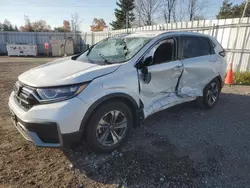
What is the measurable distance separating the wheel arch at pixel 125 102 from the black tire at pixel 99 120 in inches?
2.1

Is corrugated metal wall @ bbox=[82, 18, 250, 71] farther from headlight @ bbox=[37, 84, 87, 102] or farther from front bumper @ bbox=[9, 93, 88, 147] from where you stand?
front bumper @ bbox=[9, 93, 88, 147]

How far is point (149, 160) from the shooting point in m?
2.87

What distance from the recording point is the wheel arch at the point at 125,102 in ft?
8.61

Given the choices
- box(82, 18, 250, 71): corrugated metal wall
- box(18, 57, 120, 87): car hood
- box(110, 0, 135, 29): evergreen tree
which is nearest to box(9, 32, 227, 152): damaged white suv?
box(18, 57, 120, 87): car hood

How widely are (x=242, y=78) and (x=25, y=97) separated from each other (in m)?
7.59

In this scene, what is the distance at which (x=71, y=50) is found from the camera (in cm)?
2159

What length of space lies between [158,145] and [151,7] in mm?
37861

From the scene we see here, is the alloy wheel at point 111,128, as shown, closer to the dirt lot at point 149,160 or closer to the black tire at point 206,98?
the dirt lot at point 149,160

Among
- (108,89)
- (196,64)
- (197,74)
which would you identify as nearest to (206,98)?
(197,74)

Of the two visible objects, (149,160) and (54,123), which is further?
(149,160)

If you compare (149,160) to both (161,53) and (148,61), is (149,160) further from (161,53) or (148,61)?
(161,53)

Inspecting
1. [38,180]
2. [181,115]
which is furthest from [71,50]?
[38,180]

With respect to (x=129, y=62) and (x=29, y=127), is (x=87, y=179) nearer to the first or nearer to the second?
(x=29, y=127)

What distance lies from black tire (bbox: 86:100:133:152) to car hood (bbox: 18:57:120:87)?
0.45m
